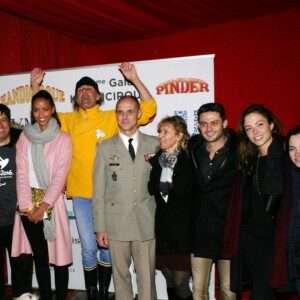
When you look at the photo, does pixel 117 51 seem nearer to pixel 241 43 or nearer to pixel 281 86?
pixel 241 43

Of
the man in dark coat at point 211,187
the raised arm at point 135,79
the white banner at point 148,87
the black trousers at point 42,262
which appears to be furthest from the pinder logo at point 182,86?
the black trousers at point 42,262

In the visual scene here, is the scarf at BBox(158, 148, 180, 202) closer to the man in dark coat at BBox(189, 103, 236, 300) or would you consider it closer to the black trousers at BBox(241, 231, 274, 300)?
the man in dark coat at BBox(189, 103, 236, 300)

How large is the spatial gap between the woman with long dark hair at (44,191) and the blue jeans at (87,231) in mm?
205

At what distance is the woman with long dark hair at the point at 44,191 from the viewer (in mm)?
2918

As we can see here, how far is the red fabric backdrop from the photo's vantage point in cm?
447

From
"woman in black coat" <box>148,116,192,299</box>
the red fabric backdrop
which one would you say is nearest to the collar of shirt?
"woman in black coat" <box>148,116,192,299</box>

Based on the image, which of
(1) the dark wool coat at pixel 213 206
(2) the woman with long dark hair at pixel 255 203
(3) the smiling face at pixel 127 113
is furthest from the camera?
(3) the smiling face at pixel 127 113

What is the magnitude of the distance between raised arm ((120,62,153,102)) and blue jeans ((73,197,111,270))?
40.7 inches

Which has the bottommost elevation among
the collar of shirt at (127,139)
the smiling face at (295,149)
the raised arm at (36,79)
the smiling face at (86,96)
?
the smiling face at (295,149)

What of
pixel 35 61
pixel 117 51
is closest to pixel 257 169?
pixel 35 61

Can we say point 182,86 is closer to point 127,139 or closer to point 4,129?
point 127,139

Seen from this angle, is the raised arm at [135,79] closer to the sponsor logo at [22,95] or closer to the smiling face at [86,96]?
the smiling face at [86,96]

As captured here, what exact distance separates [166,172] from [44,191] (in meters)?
1.04

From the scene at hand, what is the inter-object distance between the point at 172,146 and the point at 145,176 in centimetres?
33
